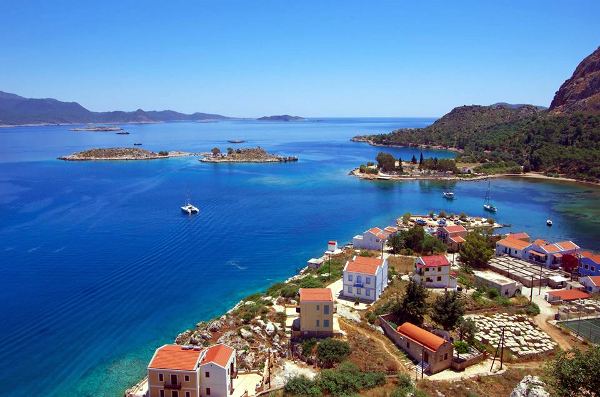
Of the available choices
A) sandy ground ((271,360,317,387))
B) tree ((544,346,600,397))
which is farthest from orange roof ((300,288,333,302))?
tree ((544,346,600,397))

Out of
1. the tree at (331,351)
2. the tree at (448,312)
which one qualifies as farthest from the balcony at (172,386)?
the tree at (448,312)

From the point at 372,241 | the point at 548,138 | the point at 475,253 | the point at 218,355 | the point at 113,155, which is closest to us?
the point at 218,355

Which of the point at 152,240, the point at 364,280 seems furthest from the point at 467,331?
the point at 152,240

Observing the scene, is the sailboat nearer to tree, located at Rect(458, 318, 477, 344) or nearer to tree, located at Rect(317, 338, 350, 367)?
tree, located at Rect(458, 318, 477, 344)

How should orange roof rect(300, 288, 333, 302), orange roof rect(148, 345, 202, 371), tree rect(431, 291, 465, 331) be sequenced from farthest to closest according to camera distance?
tree rect(431, 291, 465, 331)
orange roof rect(300, 288, 333, 302)
orange roof rect(148, 345, 202, 371)

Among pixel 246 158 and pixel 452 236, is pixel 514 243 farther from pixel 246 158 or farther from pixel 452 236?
pixel 246 158

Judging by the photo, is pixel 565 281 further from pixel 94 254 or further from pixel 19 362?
pixel 94 254
